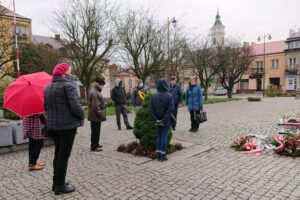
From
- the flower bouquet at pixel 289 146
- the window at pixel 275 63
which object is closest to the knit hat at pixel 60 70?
the flower bouquet at pixel 289 146

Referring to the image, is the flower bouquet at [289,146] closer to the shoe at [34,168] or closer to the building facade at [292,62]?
the shoe at [34,168]

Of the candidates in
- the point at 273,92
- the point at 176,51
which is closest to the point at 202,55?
the point at 176,51

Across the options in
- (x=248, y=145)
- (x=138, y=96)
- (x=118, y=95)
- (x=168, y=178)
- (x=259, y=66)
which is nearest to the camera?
(x=168, y=178)

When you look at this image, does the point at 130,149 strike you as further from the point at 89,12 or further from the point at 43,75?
the point at 89,12

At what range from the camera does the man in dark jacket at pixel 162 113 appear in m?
5.39

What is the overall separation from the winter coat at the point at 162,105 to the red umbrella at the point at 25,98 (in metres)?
2.39

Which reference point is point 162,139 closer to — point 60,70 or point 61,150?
point 61,150

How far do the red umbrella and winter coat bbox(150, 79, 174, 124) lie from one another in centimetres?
239

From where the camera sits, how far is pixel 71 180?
4.52 metres

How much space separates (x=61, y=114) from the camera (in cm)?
372

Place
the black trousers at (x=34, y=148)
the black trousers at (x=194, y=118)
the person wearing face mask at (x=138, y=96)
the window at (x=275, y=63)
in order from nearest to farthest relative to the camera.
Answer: the black trousers at (x=34, y=148), the black trousers at (x=194, y=118), the person wearing face mask at (x=138, y=96), the window at (x=275, y=63)

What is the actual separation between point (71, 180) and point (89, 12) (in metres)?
16.8

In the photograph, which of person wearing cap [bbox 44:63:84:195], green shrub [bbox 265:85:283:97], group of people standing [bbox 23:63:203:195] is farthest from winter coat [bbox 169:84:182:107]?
green shrub [bbox 265:85:283:97]

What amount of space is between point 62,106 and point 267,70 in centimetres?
5513
